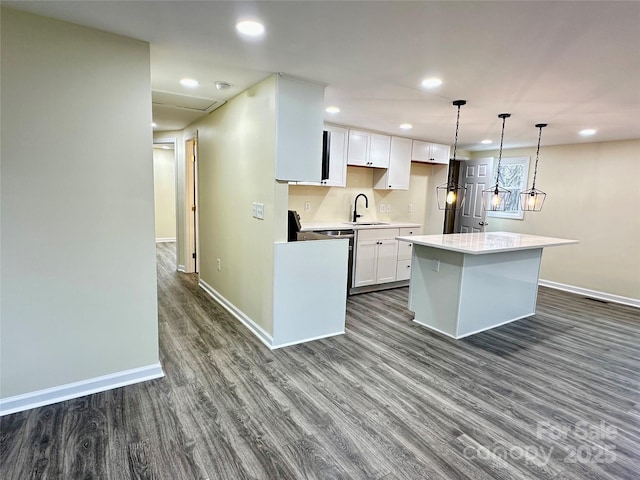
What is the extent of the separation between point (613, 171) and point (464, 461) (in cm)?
519

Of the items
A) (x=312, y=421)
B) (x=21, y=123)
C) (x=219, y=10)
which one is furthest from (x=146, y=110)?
(x=312, y=421)

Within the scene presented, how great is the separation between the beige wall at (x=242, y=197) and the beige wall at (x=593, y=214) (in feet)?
16.2

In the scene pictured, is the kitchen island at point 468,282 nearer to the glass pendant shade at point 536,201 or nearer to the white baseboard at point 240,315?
the white baseboard at point 240,315

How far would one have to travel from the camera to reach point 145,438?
197 cm

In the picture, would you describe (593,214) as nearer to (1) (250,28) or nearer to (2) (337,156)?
(2) (337,156)

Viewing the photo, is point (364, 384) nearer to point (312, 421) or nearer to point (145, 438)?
point (312, 421)

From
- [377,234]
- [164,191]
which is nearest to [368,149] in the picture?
[377,234]

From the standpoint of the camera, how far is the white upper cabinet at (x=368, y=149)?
15.9 ft

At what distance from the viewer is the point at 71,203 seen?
85.5 inches

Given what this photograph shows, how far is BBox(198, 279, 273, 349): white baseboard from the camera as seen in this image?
3203 millimetres

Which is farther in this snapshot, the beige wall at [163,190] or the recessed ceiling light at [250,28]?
the beige wall at [163,190]

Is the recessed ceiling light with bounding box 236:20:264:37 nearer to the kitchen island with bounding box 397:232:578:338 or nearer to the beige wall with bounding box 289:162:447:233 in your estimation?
the kitchen island with bounding box 397:232:578:338

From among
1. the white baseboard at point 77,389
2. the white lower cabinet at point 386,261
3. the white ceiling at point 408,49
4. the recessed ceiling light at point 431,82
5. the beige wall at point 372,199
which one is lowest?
the white baseboard at point 77,389

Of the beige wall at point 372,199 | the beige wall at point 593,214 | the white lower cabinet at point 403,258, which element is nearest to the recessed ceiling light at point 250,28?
the beige wall at point 372,199
